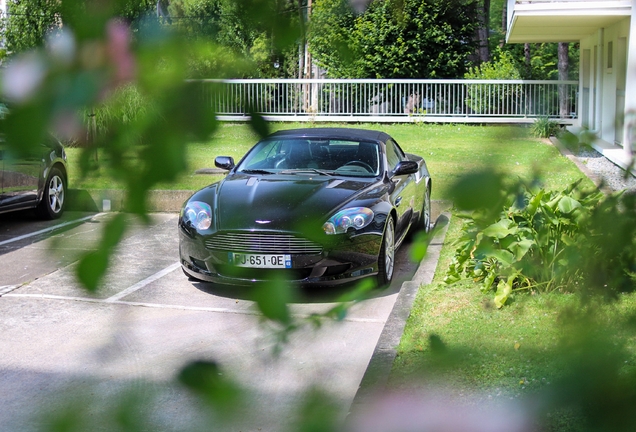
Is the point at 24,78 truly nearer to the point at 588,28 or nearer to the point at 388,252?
the point at 388,252

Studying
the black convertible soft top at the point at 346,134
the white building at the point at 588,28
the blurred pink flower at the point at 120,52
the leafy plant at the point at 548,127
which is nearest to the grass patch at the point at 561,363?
the leafy plant at the point at 548,127

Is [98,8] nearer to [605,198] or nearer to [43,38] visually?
[43,38]

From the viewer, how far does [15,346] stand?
17.8 ft

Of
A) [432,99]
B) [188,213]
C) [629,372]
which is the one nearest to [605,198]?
[629,372]

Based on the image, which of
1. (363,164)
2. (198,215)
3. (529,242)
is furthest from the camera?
(363,164)

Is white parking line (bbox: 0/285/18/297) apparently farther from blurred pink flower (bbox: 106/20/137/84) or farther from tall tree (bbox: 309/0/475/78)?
blurred pink flower (bbox: 106/20/137/84)

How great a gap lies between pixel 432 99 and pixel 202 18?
79.0ft

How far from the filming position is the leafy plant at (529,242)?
1258 mm

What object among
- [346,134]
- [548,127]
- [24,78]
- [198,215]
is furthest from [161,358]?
[346,134]

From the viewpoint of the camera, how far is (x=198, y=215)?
661 centimetres

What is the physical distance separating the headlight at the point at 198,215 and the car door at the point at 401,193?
171 centimetres

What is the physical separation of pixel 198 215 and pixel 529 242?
9.14 ft

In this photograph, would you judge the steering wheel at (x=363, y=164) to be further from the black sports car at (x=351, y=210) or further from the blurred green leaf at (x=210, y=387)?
the blurred green leaf at (x=210, y=387)

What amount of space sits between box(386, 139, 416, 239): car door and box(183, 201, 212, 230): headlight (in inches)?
67.2
